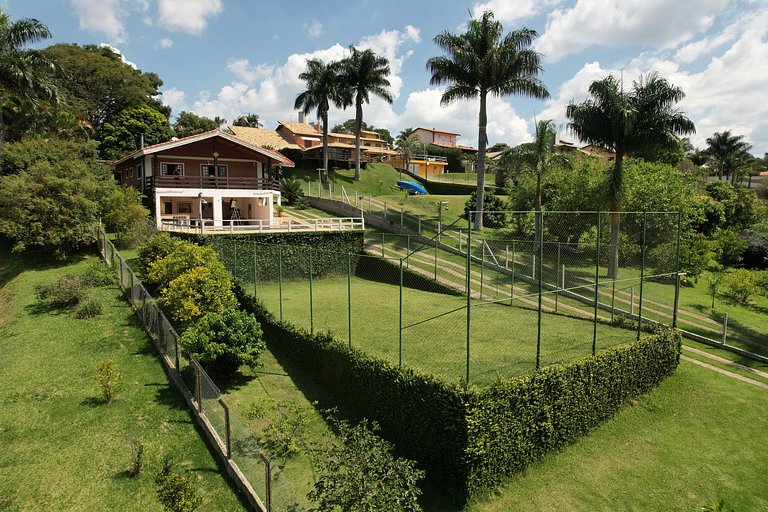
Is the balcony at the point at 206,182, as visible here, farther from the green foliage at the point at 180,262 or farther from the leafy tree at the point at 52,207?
the green foliage at the point at 180,262

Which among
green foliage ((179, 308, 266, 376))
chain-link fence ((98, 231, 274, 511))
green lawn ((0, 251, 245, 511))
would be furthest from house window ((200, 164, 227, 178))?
green foliage ((179, 308, 266, 376))

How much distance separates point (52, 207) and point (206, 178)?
8.42 metres

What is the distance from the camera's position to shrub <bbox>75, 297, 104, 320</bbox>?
620 inches

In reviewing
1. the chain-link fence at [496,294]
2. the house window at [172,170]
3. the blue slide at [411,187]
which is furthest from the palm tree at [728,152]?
the house window at [172,170]

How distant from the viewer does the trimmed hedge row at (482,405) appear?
8.05m

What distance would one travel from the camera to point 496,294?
62.5 ft

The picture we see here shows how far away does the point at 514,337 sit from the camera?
Result: 534 inches

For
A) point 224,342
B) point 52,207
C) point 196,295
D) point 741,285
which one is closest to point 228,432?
point 224,342

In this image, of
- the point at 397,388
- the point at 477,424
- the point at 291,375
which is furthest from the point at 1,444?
the point at 477,424

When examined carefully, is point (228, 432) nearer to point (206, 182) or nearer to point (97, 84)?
point (206, 182)

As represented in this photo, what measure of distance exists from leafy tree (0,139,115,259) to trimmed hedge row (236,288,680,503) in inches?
621

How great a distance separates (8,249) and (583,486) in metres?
27.9

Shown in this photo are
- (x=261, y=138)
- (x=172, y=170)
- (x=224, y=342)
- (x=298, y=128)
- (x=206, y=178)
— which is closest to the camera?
(x=224, y=342)

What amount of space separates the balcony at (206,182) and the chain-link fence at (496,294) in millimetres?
8128
